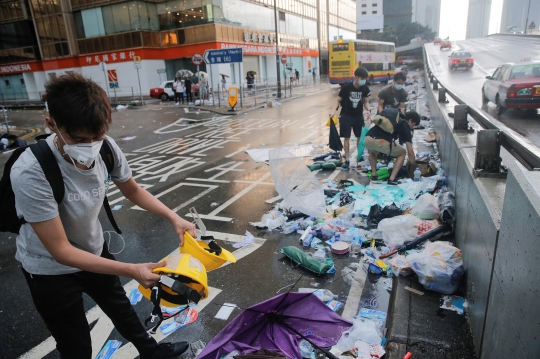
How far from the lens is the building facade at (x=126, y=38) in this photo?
3359 cm

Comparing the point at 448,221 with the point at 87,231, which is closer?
the point at 87,231

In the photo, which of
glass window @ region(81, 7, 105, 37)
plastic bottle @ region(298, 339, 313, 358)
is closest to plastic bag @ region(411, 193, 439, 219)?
plastic bottle @ region(298, 339, 313, 358)

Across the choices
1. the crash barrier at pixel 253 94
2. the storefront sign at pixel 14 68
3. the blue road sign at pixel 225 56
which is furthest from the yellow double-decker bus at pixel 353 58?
the storefront sign at pixel 14 68

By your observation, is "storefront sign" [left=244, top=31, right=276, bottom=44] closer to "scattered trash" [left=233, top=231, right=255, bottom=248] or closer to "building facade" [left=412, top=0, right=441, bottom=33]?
"scattered trash" [left=233, top=231, right=255, bottom=248]

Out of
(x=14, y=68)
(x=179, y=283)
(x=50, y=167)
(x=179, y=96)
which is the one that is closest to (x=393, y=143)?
(x=179, y=283)

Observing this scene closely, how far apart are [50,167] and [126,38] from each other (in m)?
37.0

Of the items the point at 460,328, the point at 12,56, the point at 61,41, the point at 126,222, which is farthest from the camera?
the point at 12,56

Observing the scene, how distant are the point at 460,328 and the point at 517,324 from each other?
119cm

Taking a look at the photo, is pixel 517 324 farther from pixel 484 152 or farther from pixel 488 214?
pixel 484 152

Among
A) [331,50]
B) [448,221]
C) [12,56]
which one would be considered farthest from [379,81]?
[12,56]

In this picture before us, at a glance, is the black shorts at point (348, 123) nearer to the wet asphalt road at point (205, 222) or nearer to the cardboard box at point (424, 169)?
the wet asphalt road at point (205, 222)

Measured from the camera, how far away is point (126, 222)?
550 centimetres

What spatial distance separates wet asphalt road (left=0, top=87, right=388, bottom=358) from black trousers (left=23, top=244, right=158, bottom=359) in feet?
2.60

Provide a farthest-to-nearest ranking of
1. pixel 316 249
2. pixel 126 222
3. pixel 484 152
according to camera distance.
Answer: pixel 126 222
pixel 316 249
pixel 484 152
